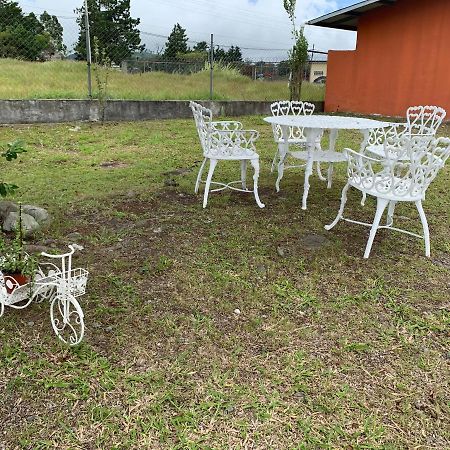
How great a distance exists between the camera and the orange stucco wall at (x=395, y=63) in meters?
9.08

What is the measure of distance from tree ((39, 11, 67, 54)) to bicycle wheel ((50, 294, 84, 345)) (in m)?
7.14

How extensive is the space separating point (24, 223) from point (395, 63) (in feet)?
31.0

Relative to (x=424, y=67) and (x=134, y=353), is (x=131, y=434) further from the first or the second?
(x=424, y=67)

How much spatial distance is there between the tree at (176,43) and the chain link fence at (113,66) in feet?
0.08

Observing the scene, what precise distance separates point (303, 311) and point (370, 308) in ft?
1.21

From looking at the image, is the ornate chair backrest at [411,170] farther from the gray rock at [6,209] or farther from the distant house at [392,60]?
the distant house at [392,60]

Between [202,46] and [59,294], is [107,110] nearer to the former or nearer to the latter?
[202,46]

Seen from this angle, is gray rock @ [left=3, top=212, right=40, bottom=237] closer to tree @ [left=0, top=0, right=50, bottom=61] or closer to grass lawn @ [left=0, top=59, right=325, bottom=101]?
grass lawn @ [left=0, top=59, right=325, bottom=101]

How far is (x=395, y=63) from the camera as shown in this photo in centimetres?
988

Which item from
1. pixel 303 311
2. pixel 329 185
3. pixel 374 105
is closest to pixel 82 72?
pixel 329 185

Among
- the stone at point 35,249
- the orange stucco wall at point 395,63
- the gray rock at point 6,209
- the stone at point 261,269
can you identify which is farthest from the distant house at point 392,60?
the stone at point 35,249

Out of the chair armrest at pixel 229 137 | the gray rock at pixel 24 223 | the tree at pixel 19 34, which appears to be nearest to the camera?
the gray rock at pixel 24 223

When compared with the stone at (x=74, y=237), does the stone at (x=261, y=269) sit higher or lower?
lower

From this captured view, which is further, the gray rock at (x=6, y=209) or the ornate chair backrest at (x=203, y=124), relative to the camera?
the ornate chair backrest at (x=203, y=124)
